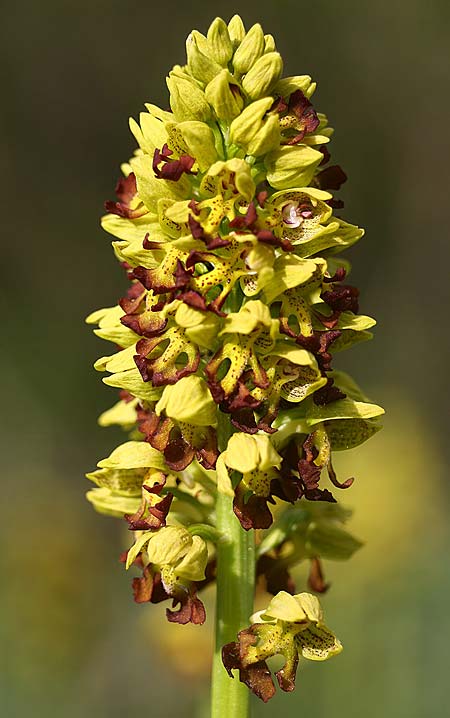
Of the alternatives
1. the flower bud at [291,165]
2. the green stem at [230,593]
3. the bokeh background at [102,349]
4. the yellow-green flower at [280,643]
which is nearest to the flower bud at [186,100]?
the flower bud at [291,165]

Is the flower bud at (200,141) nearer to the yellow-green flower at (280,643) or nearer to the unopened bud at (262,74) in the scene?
the unopened bud at (262,74)

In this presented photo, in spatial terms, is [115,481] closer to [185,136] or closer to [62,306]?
[185,136]

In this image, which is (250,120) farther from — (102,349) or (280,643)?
(102,349)

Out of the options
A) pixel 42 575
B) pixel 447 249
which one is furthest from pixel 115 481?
pixel 447 249

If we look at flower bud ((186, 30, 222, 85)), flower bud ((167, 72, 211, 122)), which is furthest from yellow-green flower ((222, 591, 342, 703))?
flower bud ((186, 30, 222, 85))

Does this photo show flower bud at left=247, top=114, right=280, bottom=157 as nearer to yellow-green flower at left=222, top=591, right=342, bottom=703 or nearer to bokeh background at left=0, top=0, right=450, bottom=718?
yellow-green flower at left=222, top=591, right=342, bottom=703

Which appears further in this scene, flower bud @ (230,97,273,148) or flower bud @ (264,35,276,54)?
flower bud @ (264,35,276,54)

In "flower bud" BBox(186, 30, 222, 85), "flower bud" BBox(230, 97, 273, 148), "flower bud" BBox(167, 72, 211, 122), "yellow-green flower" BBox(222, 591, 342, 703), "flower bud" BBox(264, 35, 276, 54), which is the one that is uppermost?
"flower bud" BBox(264, 35, 276, 54)

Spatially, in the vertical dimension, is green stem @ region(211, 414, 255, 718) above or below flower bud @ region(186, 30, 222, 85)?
below
